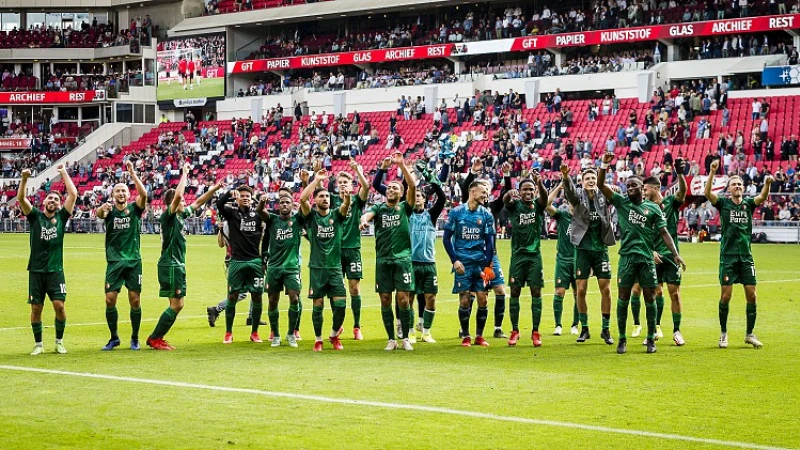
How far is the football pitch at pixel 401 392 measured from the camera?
9539mm

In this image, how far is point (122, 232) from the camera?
1546cm

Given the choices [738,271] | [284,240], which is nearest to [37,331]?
[284,240]

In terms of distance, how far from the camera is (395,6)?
6725cm

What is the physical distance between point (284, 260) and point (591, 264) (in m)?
4.30

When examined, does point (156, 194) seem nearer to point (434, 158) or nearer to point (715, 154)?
point (434, 158)

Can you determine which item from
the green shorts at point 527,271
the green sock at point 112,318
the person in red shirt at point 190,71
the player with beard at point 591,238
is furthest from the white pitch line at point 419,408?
the person in red shirt at point 190,71

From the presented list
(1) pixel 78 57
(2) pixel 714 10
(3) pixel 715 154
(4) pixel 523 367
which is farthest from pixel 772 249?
(1) pixel 78 57

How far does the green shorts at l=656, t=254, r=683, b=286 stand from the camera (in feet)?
52.5

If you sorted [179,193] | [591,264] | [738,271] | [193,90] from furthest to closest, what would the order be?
[193,90] < [591,264] < [738,271] < [179,193]

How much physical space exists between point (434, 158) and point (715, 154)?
13743mm

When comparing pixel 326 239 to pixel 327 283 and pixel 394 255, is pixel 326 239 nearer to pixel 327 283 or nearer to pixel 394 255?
pixel 327 283

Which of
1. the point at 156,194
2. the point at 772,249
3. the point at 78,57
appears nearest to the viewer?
the point at 772,249

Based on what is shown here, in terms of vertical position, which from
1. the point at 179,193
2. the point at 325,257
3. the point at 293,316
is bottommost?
the point at 293,316

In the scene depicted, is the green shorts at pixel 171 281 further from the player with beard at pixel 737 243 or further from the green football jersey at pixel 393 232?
the player with beard at pixel 737 243
